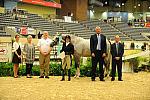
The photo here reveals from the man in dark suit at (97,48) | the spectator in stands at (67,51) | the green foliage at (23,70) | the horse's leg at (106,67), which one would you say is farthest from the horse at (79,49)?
the green foliage at (23,70)

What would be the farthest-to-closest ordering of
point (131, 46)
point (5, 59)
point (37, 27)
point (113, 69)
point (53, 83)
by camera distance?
point (37, 27), point (131, 46), point (5, 59), point (113, 69), point (53, 83)

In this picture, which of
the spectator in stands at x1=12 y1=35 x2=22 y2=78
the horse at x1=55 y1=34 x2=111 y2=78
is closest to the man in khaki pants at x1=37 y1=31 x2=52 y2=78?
the horse at x1=55 y1=34 x2=111 y2=78

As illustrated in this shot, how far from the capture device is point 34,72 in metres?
17.0

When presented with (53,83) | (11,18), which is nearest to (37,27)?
(11,18)

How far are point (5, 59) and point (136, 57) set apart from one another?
7.12 metres

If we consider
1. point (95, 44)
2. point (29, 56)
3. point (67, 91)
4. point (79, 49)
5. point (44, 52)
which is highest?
point (95, 44)

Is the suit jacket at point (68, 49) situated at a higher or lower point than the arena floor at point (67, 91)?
higher

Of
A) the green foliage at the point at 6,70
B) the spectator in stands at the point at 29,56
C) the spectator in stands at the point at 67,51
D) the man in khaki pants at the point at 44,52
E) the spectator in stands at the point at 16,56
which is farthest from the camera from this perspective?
the green foliage at the point at 6,70

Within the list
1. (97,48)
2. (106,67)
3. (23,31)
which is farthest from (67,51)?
(23,31)

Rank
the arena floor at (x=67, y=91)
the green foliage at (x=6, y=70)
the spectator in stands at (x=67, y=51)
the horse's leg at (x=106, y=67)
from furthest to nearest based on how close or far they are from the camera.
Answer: the green foliage at (x=6, y=70) → the horse's leg at (x=106, y=67) → the spectator in stands at (x=67, y=51) → the arena floor at (x=67, y=91)

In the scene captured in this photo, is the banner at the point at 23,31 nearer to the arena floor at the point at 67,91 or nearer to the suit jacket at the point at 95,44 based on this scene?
the suit jacket at the point at 95,44

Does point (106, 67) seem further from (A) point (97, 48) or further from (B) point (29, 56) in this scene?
(B) point (29, 56)

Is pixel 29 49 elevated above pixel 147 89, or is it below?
above

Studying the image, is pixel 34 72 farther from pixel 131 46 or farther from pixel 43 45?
pixel 131 46
